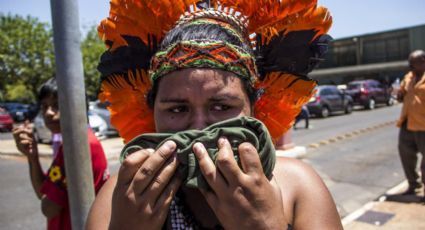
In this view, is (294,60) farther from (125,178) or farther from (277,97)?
(125,178)

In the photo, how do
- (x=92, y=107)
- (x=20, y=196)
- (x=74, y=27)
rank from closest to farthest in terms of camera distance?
(x=74, y=27)
(x=20, y=196)
(x=92, y=107)

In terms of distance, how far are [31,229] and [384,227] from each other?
4.53 meters

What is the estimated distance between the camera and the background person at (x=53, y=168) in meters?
2.24

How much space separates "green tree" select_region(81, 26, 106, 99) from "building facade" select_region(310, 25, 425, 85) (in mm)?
21198

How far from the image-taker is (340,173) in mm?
7352

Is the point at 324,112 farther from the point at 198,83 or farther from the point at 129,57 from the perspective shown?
the point at 198,83

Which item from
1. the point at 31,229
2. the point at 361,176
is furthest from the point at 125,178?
the point at 361,176

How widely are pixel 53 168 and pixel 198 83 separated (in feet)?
4.45

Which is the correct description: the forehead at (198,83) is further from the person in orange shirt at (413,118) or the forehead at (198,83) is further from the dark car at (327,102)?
the dark car at (327,102)

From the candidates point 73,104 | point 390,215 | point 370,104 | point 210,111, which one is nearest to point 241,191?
point 210,111

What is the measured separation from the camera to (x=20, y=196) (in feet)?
20.8

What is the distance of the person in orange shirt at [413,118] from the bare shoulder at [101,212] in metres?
4.82

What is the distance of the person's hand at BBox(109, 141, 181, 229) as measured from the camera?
114 centimetres

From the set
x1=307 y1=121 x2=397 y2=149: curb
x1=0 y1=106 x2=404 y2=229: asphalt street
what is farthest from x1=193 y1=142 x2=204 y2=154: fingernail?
x1=307 y1=121 x2=397 y2=149: curb
